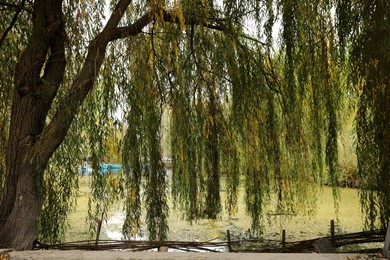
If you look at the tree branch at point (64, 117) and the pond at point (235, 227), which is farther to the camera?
the pond at point (235, 227)

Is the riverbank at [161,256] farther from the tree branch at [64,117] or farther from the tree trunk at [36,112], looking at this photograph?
the tree branch at [64,117]

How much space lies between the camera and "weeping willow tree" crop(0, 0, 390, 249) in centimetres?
190

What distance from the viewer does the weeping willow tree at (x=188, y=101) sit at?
1896 millimetres

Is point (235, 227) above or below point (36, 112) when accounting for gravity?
below

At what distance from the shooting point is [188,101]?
87.7 inches

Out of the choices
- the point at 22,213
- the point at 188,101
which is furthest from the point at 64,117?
the point at 188,101

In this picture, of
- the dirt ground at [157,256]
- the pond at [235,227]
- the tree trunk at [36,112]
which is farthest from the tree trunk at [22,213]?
the pond at [235,227]

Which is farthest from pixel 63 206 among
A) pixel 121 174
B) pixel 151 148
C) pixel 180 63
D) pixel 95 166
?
pixel 180 63

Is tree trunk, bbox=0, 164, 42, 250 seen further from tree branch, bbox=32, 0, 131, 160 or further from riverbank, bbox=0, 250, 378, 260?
riverbank, bbox=0, 250, 378, 260

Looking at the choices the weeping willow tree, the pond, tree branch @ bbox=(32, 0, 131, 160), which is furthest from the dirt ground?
the pond

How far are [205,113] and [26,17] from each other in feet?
4.34

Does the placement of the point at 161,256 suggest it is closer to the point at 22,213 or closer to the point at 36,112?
the point at 22,213

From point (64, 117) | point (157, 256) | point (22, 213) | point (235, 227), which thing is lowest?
point (235, 227)

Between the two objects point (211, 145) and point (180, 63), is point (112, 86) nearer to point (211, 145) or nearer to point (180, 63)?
point (180, 63)
